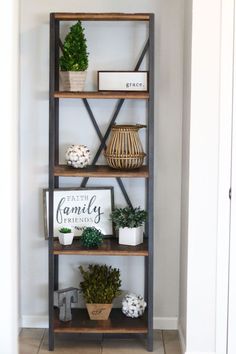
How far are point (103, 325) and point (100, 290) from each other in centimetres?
19

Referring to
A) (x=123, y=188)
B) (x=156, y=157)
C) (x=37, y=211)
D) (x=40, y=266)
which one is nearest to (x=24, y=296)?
(x=40, y=266)

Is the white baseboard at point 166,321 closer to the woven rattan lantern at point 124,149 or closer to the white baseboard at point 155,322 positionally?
the white baseboard at point 155,322

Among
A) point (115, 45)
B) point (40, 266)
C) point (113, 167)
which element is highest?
point (115, 45)

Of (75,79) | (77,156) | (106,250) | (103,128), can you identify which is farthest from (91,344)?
(75,79)

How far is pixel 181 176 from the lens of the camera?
4062mm

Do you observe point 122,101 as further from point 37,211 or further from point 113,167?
point 37,211

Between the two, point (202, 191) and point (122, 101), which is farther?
point (122, 101)

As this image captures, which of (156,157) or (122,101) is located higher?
(122,101)

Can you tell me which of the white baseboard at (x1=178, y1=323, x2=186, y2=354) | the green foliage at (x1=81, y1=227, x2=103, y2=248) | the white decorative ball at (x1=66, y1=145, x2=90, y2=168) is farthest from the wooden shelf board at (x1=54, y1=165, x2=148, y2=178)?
the white baseboard at (x1=178, y1=323, x2=186, y2=354)

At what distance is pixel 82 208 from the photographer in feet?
13.3

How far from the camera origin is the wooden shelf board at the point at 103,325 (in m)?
3.84

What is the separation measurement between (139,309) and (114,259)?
35cm

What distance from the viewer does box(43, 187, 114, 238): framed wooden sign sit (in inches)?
158

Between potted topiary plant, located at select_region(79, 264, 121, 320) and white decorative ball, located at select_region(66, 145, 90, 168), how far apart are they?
635 millimetres
